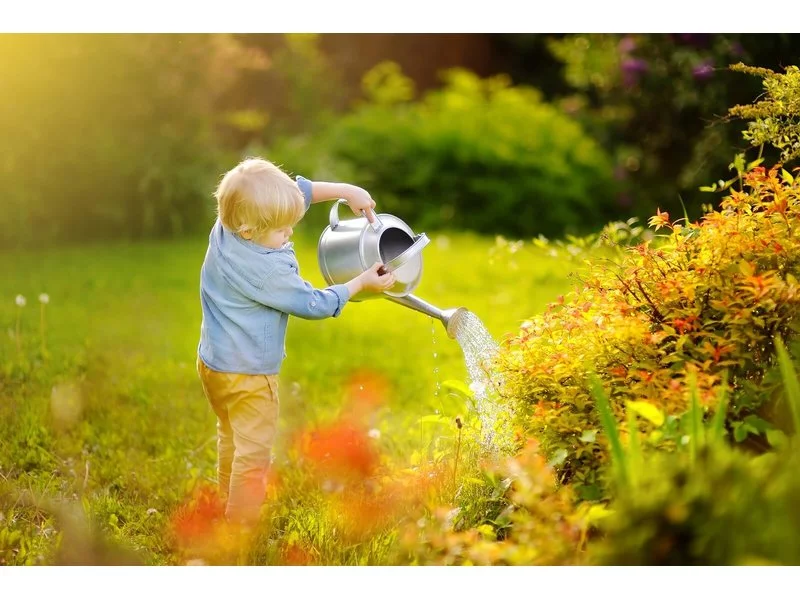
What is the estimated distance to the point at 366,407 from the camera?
13.2 feet

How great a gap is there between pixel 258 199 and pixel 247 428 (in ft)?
2.22

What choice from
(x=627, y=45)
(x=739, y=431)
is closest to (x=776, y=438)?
(x=739, y=431)

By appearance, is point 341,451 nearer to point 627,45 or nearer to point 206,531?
point 206,531

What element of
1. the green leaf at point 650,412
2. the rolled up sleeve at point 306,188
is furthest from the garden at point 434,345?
the rolled up sleeve at point 306,188

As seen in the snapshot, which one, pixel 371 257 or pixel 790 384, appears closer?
pixel 790 384

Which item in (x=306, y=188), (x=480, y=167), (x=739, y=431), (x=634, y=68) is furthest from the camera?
(x=480, y=167)

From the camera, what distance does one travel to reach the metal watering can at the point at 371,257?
281 cm

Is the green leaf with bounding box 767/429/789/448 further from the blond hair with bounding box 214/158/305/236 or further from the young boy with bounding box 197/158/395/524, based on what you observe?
the blond hair with bounding box 214/158/305/236

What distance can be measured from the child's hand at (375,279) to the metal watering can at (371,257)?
1.0 inches

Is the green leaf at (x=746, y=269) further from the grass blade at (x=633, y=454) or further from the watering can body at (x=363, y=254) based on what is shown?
the watering can body at (x=363, y=254)

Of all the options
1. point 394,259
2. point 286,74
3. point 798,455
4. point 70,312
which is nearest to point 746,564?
point 798,455

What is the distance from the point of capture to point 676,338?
2.63 meters

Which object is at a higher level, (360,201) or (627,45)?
(627,45)

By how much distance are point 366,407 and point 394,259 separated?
1.41 meters
